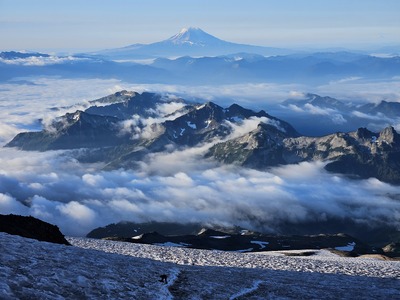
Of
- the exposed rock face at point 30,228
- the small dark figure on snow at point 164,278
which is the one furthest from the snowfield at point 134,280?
the exposed rock face at point 30,228

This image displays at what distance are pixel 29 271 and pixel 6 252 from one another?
2912 millimetres

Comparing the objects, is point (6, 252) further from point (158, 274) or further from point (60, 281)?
point (158, 274)

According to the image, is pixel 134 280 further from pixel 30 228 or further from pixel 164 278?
pixel 30 228

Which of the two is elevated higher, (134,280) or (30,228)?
(134,280)

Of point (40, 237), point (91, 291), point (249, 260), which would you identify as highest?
point (91, 291)

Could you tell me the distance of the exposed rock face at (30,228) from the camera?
150 feet

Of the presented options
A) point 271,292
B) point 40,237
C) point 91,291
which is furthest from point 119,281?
point 40,237

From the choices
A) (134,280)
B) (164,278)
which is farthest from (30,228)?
(134,280)

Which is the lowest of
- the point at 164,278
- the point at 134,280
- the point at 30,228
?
the point at 30,228

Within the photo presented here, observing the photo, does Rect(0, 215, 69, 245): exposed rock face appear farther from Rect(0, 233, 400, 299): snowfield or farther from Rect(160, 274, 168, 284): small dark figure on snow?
Rect(160, 274, 168, 284): small dark figure on snow

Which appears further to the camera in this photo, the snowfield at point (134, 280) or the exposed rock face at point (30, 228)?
the exposed rock face at point (30, 228)

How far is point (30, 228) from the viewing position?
49.8 m

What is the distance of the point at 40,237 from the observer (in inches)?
1881

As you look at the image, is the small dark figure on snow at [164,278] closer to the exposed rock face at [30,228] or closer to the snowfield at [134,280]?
the snowfield at [134,280]
